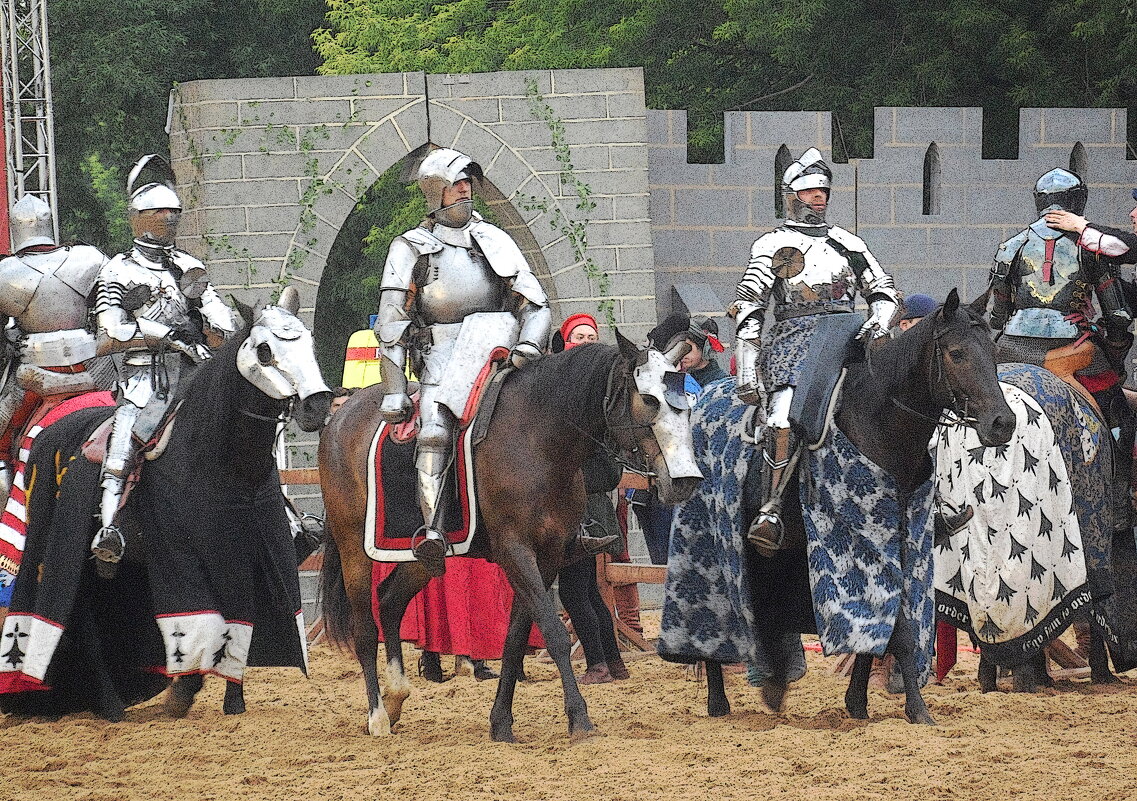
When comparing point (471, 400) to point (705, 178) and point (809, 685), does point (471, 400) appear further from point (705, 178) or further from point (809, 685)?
point (705, 178)

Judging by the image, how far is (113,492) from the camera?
25.3ft

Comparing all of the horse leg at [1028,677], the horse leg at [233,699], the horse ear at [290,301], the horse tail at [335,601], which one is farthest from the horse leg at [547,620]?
the horse leg at [1028,677]

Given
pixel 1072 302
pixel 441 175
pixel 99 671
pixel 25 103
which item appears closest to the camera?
pixel 441 175

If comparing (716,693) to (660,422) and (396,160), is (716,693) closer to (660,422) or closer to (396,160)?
(660,422)

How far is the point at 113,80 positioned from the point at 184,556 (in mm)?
20394

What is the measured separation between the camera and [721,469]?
773 cm

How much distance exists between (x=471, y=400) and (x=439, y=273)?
1.88ft

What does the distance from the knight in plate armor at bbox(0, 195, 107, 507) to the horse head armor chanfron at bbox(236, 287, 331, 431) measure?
148 centimetres

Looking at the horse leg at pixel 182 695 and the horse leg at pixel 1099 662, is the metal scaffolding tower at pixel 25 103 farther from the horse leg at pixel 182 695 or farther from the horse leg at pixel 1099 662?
the horse leg at pixel 1099 662

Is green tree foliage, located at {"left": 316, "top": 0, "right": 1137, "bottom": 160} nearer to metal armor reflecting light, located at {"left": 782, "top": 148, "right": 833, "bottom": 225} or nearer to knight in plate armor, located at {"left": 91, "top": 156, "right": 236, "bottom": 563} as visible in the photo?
metal armor reflecting light, located at {"left": 782, "top": 148, "right": 833, "bottom": 225}

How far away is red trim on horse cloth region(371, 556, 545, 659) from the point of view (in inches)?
369

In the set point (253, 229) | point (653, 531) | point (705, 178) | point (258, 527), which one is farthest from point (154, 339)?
point (705, 178)

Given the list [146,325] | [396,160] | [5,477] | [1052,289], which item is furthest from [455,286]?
[396,160]

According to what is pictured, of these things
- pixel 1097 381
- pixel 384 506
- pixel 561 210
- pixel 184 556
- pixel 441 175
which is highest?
pixel 561 210
